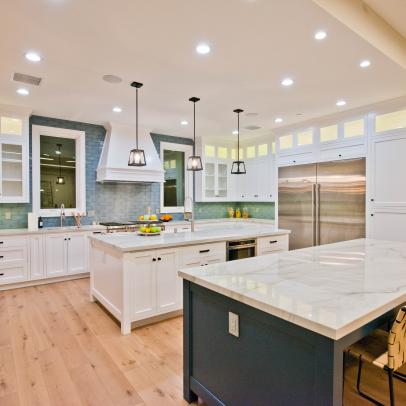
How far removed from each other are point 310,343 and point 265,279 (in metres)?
0.51

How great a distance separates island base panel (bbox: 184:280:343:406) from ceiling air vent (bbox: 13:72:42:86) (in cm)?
316

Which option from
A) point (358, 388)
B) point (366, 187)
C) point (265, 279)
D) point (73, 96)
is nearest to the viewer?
point (265, 279)

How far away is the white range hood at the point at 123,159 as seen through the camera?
17.4 feet

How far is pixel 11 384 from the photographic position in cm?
213

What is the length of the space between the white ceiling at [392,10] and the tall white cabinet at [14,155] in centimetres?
472

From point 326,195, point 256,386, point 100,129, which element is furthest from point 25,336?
point 326,195

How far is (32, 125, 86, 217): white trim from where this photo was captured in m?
5.01

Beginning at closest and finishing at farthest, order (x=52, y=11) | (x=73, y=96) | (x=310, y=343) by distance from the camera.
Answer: (x=310, y=343), (x=52, y=11), (x=73, y=96)

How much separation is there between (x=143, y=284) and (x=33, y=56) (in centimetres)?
252

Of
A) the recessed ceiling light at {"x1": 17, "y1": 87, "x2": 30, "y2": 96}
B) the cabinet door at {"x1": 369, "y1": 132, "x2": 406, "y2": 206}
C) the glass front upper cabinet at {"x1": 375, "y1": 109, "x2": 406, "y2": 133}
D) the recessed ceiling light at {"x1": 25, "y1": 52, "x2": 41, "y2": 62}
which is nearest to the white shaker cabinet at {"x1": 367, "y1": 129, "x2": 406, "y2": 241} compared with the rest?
the cabinet door at {"x1": 369, "y1": 132, "x2": 406, "y2": 206}

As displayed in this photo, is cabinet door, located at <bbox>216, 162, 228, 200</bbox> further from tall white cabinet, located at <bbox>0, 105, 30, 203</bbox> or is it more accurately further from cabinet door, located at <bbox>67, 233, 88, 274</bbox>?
tall white cabinet, located at <bbox>0, 105, 30, 203</bbox>

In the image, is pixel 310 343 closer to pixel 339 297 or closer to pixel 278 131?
pixel 339 297

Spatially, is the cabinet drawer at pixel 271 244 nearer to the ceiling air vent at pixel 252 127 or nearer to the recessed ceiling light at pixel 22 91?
the ceiling air vent at pixel 252 127

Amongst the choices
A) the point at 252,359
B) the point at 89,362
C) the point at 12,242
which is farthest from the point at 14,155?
the point at 252,359
